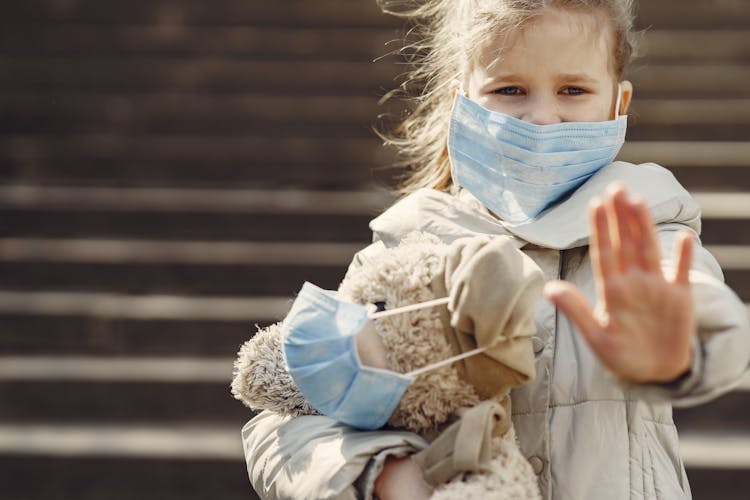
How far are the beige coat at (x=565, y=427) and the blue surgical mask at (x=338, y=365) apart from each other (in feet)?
0.17

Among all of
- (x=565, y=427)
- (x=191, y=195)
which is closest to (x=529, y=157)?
(x=565, y=427)

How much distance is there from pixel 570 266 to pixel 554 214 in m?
0.09

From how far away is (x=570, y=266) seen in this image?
64.3 inches

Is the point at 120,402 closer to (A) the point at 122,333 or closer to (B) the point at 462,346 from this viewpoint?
(A) the point at 122,333

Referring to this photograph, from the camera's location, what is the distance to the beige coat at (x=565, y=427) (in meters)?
1.41

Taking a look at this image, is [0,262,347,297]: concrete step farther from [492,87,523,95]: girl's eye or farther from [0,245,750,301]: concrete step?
[492,87,523,95]: girl's eye

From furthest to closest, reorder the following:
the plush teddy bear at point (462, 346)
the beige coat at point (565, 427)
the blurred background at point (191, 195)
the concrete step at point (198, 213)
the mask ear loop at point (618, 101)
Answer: the concrete step at point (198, 213), the blurred background at point (191, 195), the mask ear loop at point (618, 101), the beige coat at point (565, 427), the plush teddy bear at point (462, 346)

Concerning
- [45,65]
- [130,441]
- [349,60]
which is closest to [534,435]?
[130,441]

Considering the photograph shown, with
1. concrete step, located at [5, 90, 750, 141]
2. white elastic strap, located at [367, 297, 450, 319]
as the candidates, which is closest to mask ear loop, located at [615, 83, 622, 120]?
white elastic strap, located at [367, 297, 450, 319]

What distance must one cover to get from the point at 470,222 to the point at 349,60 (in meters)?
4.22

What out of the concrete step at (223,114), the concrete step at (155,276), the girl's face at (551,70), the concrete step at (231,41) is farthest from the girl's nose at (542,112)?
the concrete step at (231,41)

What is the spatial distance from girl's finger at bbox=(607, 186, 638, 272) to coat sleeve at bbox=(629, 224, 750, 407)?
138mm

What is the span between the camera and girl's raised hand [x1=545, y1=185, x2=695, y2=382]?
45.3 inches

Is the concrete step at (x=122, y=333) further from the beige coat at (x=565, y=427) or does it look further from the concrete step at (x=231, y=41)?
the beige coat at (x=565, y=427)
